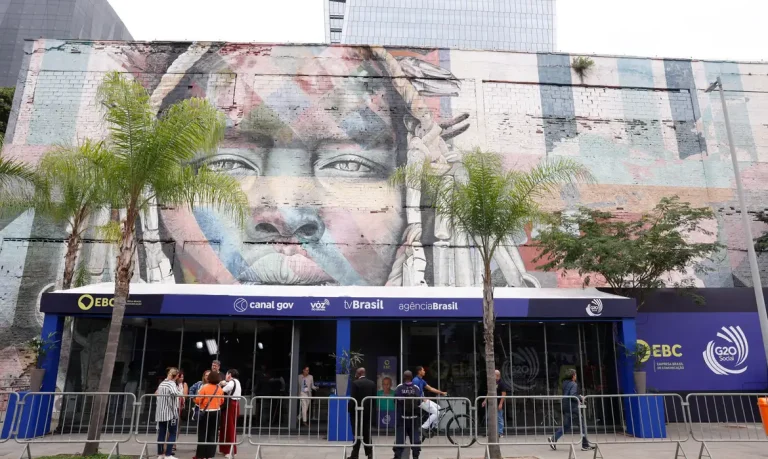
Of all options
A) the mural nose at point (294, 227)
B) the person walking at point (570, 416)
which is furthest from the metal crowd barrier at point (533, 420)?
the mural nose at point (294, 227)

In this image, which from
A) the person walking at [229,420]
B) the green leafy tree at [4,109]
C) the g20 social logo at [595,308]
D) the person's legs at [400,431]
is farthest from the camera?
the green leafy tree at [4,109]

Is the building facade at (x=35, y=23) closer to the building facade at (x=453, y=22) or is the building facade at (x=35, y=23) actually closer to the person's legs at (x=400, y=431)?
the person's legs at (x=400, y=431)

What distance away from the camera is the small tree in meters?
15.7

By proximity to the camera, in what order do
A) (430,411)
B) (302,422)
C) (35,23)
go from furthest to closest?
(35,23)
(302,422)
(430,411)

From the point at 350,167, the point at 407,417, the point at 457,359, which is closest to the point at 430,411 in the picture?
the point at 407,417

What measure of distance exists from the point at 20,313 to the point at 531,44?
95.7 m

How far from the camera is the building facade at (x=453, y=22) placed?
9638cm

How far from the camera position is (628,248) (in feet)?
51.1

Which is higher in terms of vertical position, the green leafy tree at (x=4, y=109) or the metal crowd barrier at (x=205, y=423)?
the green leafy tree at (x=4, y=109)

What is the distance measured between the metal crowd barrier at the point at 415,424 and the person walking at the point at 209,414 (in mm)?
2527

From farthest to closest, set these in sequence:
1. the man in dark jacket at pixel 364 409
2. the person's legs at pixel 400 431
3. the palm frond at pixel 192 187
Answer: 1. the palm frond at pixel 192 187
2. the person's legs at pixel 400 431
3. the man in dark jacket at pixel 364 409

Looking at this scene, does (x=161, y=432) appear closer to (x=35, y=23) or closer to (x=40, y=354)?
(x=40, y=354)

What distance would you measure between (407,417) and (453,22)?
9701 cm

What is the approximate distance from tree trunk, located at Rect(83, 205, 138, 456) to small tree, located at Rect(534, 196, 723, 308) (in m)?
11.4
